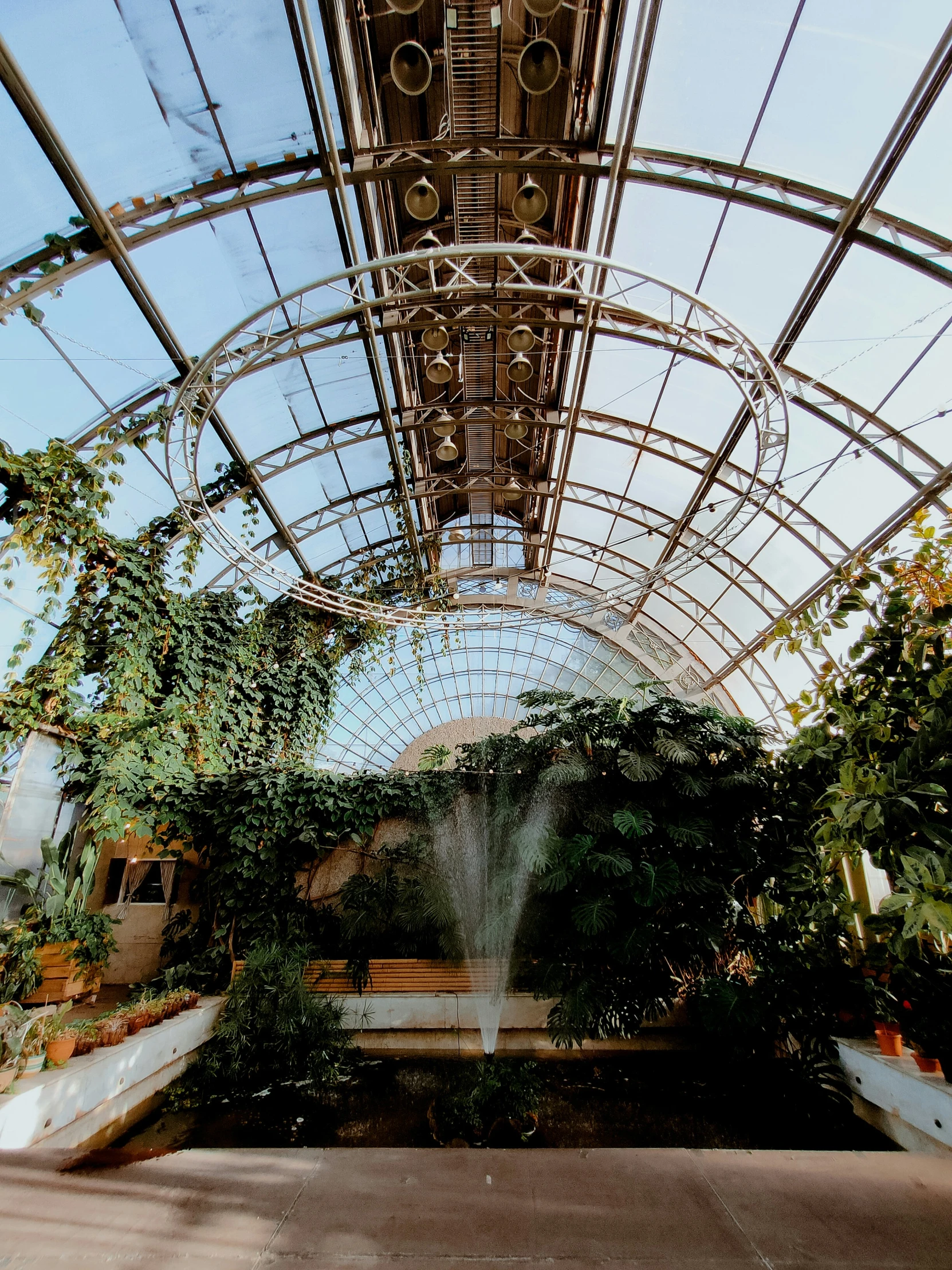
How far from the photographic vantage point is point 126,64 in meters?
5.51

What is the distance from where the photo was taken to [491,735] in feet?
28.5

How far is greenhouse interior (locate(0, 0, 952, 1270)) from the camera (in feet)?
7.12

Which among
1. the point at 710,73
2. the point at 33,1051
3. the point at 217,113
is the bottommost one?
the point at 33,1051

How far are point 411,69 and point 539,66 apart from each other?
3.51 ft

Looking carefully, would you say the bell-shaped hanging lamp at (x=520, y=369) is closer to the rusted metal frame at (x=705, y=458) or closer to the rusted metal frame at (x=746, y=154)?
the rusted metal frame at (x=746, y=154)

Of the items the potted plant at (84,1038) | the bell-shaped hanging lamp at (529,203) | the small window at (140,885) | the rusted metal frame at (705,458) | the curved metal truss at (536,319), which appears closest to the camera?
the potted plant at (84,1038)

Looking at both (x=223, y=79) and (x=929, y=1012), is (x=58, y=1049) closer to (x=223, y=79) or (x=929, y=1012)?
(x=929, y=1012)

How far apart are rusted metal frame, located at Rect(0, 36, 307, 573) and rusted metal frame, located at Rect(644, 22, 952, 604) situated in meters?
7.35

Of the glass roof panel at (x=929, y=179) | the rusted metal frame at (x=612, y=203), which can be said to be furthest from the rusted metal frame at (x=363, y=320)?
the glass roof panel at (x=929, y=179)

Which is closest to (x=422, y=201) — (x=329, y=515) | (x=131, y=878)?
(x=329, y=515)

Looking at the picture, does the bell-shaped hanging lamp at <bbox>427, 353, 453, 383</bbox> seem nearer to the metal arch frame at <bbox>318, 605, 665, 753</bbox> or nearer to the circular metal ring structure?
the circular metal ring structure

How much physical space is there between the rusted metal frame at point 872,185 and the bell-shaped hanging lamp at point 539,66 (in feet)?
10.1

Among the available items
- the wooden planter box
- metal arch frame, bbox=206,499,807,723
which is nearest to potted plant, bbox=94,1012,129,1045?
the wooden planter box

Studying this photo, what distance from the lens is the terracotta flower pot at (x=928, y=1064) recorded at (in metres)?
4.50
